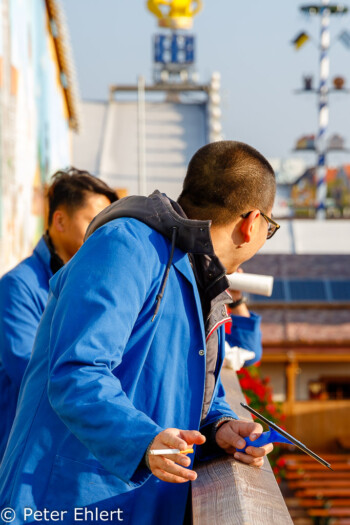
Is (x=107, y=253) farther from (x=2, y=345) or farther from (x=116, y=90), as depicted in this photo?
(x=116, y=90)

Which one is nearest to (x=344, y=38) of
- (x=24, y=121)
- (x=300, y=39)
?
(x=300, y=39)

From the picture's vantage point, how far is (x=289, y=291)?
72.6 feet

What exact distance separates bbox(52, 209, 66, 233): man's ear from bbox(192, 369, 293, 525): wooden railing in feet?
5.26

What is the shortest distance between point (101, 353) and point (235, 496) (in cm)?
40

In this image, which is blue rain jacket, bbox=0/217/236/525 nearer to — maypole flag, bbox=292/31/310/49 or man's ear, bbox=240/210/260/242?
man's ear, bbox=240/210/260/242

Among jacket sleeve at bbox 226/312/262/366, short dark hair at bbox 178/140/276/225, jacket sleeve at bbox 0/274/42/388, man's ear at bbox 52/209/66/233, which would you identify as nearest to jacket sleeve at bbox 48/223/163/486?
short dark hair at bbox 178/140/276/225

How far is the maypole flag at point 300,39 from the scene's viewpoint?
Result: 39.0m

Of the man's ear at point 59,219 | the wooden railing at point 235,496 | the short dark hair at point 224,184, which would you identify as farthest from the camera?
the man's ear at point 59,219

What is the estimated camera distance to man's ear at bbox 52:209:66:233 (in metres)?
3.62

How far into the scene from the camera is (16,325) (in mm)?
3145

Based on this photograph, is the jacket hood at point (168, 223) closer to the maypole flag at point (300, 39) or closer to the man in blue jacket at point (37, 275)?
the man in blue jacket at point (37, 275)

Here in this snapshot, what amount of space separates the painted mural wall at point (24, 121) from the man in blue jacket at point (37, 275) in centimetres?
403

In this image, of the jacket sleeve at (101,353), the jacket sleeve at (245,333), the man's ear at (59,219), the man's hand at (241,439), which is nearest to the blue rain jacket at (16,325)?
the man's ear at (59,219)

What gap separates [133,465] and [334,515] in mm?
13710
